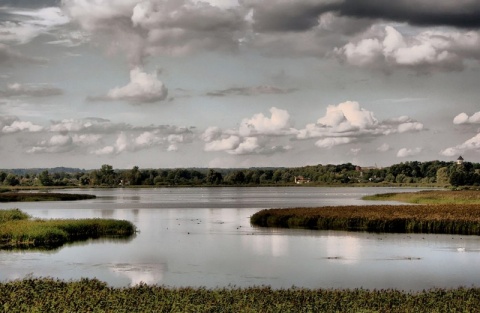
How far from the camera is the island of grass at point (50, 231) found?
50188 millimetres

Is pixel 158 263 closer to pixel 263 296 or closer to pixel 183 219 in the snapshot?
pixel 263 296

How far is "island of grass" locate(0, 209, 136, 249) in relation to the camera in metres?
50.2

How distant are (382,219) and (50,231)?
32.5m

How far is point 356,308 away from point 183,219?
5653cm

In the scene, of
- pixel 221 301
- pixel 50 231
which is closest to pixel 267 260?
pixel 221 301

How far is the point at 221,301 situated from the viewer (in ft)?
77.6

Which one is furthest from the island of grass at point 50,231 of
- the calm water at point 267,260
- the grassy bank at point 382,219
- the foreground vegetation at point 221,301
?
the foreground vegetation at point 221,301

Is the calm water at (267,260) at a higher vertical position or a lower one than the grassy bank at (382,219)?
lower

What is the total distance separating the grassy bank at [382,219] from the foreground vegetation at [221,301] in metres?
35.7

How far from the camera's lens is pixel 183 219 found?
255 feet

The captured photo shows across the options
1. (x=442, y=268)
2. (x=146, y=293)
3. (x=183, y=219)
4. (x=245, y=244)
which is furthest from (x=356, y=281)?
(x=183, y=219)

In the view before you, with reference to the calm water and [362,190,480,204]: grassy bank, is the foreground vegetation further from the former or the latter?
[362,190,480,204]: grassy bank

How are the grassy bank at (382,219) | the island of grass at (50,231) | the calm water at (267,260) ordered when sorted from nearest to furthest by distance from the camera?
the calm water at (267,260)
the island of grass at (50,231)
the grassy bank at (382,219)

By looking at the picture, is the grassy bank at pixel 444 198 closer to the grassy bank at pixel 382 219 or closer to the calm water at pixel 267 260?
the grassy bank at pixel 382 219
